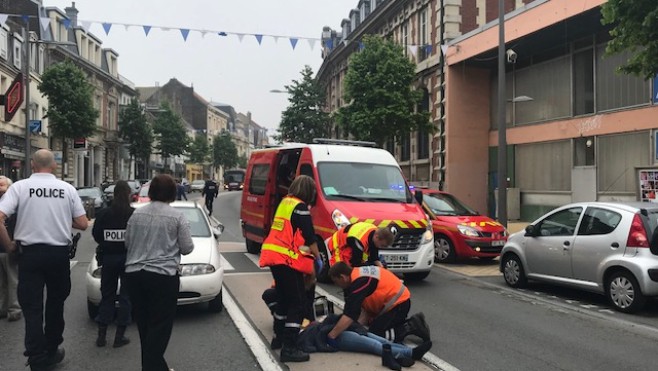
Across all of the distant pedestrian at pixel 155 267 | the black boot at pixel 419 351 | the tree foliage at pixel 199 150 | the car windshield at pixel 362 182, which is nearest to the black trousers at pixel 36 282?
the distant pedestrian at pixel 155 267

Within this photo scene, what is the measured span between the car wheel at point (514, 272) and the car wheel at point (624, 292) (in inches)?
69.1

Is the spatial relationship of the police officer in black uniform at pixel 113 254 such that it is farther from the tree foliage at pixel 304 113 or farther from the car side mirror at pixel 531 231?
the tree foliage at pixel 304 113

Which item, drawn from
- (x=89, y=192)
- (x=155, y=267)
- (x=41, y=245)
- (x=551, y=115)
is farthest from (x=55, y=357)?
(x=89, y=192)

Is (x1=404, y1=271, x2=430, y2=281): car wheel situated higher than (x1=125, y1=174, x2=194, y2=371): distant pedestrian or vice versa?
(x1=125, y1=174, x2=194, y2=371): distant pedestrian

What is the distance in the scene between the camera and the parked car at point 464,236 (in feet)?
39.8

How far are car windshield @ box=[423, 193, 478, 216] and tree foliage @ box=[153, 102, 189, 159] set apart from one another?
51088mm

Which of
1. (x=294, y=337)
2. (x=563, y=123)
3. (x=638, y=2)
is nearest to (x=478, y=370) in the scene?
(x=294, y=337)

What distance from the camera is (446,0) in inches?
1003

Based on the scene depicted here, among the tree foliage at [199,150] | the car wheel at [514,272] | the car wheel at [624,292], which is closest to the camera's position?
the car wheel at [624,292]

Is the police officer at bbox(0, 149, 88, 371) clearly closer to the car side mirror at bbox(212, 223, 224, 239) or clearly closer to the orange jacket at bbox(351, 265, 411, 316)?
the orange jacket at bbox(351, 265, 411, 316)

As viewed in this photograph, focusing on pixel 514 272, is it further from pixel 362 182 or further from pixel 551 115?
pixel 551 115

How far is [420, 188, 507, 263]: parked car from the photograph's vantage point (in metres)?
12.1

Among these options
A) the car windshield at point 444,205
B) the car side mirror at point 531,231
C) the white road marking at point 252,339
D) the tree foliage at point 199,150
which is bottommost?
the white road marking at point 252,339

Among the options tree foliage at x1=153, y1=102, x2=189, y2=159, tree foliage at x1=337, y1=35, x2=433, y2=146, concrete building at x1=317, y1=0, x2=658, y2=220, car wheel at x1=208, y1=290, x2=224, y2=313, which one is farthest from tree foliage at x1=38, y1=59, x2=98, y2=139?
car wheel at x1=208, y1=290, x2=224, y2=313
